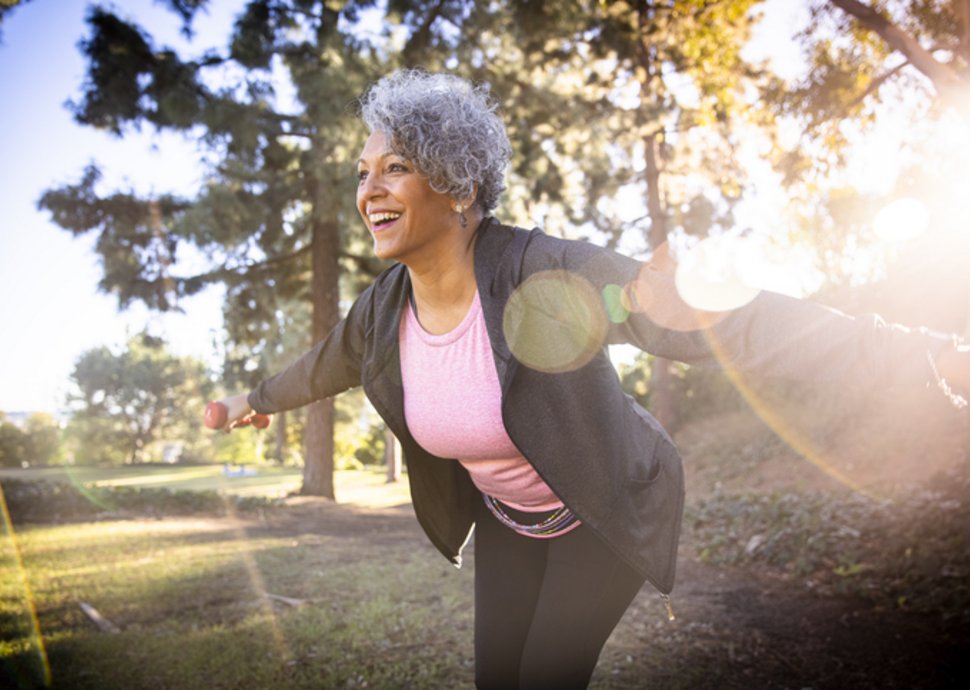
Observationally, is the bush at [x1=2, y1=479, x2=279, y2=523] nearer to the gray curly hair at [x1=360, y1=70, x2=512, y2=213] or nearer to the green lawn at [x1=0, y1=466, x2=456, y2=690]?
the green lawn at [x1=0, y1=466, x2=456, y2=690]

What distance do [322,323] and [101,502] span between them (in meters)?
5.40

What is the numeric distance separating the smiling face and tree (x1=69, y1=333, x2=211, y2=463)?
5727 centimetres

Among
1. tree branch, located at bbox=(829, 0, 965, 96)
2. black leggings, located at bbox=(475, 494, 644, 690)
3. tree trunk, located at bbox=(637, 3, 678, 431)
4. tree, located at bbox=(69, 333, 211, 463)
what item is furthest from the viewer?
tree, located at bbox=(69, 333, 211, 463)

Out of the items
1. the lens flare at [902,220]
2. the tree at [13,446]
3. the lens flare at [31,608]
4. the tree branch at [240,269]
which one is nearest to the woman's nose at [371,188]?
the lens flare at [31,608]

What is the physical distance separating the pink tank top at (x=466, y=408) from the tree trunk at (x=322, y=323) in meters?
10.8

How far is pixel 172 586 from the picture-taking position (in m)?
5.61

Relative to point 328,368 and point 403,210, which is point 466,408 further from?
point 328,368

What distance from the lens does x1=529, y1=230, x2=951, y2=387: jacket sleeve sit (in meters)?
1.30

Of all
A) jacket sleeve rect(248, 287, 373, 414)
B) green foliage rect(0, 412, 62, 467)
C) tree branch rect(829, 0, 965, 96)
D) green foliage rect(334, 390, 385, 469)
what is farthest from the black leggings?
green foliage rect(0, 412, 62, 467)

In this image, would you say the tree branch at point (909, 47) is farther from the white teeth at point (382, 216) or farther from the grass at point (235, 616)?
the grass at point (235, 616)

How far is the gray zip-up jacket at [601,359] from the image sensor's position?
1395 millimetres

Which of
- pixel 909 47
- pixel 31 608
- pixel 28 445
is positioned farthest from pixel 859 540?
pixel 28 445

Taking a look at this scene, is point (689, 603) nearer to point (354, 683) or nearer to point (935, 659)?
point (935, 659)

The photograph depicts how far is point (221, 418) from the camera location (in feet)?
9.38
